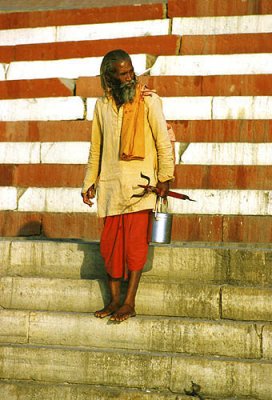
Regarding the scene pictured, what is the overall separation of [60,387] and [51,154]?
124 inches

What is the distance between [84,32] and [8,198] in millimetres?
2118

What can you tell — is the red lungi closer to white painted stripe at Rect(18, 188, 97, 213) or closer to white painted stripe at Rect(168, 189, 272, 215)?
white painted stripe at Rect(168, 189, 272, 215)

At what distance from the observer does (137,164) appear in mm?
6035

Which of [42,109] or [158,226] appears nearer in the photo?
[158,226]

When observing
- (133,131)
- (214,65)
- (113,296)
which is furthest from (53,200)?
(133,131)

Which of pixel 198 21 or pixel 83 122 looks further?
pixel 198 21

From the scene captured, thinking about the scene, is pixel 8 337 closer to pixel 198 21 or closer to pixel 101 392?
pixel 101 392

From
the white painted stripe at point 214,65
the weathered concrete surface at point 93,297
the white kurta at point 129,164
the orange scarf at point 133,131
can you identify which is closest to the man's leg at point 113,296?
the weathered concrete surface at point 93,297

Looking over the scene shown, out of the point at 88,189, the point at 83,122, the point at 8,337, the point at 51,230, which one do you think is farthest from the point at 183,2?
the point at 8,337

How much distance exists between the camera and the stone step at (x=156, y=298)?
5.98m

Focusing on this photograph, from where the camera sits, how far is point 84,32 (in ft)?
31.4

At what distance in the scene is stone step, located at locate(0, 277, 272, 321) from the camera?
5984mm

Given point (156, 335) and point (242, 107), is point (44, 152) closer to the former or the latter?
point (242, 107)

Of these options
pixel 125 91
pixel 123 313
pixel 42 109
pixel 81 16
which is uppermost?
pixel 81 16
